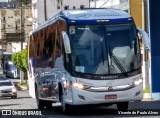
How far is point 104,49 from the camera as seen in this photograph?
814 inches

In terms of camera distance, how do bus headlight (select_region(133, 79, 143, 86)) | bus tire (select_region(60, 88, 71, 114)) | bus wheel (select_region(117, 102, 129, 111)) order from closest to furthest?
bus headlight (select_region(133, 79, 143, 86)) < bus tire (select_region(60, 88, 71, 114)) < bus wheel (select_region(117, 102, 129, 111))

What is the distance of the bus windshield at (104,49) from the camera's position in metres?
20.6

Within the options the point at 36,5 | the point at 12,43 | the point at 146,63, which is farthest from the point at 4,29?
the point at 146,63

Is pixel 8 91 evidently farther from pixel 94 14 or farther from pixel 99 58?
pixel 99 58

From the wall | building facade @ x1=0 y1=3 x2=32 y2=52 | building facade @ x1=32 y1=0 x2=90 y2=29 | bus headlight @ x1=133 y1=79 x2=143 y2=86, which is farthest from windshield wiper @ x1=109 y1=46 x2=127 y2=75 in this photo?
building facade @ x1=0 y1=3 x2=32 y2=52

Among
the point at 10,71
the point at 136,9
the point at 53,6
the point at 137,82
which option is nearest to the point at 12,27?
the point at 10,71

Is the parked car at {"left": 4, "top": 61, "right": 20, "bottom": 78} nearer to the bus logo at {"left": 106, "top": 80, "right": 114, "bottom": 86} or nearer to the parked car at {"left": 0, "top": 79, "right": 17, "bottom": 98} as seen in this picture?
the parked car at {"left": 0, "top": 79, "right": 17, "bottom": 98}

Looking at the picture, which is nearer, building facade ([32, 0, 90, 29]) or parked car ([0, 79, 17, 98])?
parked car ([0, 79, 17, 98])

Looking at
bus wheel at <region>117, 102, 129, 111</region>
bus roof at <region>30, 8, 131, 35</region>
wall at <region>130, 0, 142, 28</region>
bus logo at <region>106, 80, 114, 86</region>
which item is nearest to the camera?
bus logo at <region>106, 80, 114, 86</region>

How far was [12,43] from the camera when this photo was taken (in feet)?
405

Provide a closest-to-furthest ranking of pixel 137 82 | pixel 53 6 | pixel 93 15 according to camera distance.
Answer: pixel 137 82 < pixel 93 15 < pixel 53 6

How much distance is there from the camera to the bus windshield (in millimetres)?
20562

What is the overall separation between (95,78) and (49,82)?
178 inches

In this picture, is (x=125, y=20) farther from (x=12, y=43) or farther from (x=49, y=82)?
(x=12, y=43)
